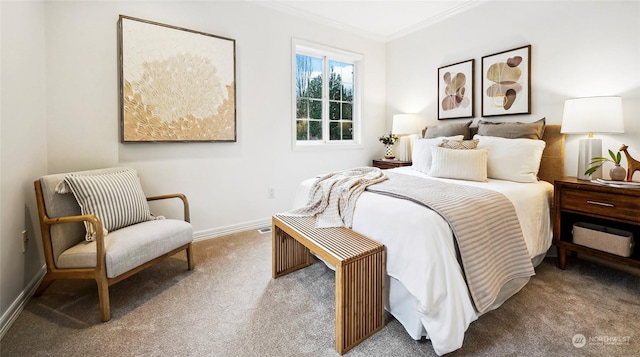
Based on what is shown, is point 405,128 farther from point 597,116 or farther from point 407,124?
point 597,116

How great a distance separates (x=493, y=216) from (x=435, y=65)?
2.75m

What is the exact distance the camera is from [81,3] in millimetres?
2361

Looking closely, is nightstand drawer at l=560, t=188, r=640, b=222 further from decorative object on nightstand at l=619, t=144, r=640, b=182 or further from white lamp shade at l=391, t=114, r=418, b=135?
white lamp shade at l=391, t=114, r=418, b=135

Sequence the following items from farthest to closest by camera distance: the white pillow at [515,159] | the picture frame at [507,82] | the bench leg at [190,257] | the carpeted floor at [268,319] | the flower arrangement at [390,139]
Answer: the flower arrangement at [390,139], the picture frame at [507,82], the white pillow at [515,159], the bench leg at [190,257], the carpeted floor at [268,319]

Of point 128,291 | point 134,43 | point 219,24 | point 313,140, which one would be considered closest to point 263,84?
point 219,24

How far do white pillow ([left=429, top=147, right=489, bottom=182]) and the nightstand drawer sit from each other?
591mm

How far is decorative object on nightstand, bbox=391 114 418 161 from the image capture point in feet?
12.9

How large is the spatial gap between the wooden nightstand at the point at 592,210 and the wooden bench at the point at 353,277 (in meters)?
1.72

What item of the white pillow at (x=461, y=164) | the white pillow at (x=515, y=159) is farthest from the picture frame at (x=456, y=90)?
the white pillow at (x=461, y=164)

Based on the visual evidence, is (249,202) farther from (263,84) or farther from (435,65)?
(435,65)

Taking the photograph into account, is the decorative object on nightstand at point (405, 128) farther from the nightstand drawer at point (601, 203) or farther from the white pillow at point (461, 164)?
the nightstand drawer at point (601, 203)

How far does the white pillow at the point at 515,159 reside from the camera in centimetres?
251

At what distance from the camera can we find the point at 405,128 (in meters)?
3.94
